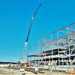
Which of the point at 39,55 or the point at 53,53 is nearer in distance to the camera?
the point at 53,53

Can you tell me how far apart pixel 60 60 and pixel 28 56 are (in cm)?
3415

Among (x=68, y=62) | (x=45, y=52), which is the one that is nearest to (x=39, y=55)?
(x=45, y=52)

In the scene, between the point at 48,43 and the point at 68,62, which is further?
the point at 48,43

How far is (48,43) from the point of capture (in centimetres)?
8781

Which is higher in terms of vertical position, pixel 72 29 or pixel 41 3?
pixel 41 3

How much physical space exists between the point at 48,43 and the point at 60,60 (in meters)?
11.0

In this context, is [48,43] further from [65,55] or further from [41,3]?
[41,3]

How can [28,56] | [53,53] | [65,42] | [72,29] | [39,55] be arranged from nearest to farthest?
1. [72,29]
2. [65,42]
3. [53,53]
4. [39,55]
5. [28,56]

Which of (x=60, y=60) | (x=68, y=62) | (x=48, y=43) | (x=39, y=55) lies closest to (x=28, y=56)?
(x=39, y=55)

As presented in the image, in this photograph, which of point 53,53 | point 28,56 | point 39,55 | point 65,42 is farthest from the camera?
point 28,56

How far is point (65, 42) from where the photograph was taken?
78.1 metres

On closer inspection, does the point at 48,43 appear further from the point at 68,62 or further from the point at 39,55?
the point at 68,62

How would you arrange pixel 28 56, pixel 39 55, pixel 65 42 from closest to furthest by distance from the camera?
pixel 65 42 → pixel 39 55 → pixel 28 56

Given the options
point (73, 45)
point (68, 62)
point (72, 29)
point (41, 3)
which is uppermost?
point (41, 3)
